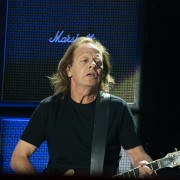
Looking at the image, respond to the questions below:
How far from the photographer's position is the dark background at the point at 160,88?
2076mm

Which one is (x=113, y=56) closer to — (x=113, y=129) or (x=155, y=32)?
(x=155, y=32)

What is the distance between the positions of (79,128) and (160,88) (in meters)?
0.48

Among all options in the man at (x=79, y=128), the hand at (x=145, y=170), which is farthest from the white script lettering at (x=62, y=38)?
the hand at (x=145, y=170)

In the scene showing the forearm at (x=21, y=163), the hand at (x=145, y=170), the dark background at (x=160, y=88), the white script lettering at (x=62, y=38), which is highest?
the white script lettering at (x=62, y=38)

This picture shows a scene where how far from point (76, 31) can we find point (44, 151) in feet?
2.21

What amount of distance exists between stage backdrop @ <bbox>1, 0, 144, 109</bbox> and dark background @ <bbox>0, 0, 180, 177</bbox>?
2.1 inches

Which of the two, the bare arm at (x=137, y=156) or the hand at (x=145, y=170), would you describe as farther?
the bare arm at (x=137, y=156)

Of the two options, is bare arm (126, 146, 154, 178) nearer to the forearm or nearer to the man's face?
the man's face

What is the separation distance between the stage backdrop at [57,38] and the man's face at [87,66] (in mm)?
95

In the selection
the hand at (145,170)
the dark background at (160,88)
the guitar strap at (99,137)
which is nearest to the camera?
the hand at (145,170)

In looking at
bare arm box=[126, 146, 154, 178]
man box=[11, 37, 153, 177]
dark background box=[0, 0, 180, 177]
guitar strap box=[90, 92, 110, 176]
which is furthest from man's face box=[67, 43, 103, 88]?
bare arm box=[126, 146, 154, 178]

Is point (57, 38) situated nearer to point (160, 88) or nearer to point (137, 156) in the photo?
point (160, 88)

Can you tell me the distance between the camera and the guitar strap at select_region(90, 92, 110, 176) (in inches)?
74.6

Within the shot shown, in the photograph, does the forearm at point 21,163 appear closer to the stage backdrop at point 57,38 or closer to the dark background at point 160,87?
the stage backdrop at point 57,38
